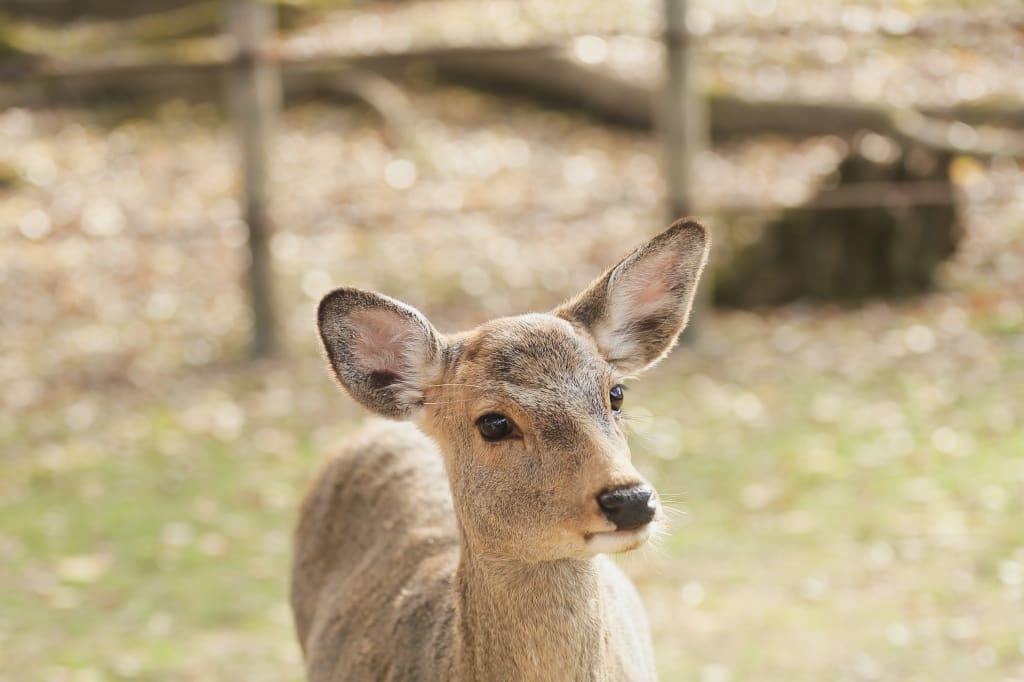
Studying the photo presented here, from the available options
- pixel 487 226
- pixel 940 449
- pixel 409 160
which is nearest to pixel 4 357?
pixel 487 226

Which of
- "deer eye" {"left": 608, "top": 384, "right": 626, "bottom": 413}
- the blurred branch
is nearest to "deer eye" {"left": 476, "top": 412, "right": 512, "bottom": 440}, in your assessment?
"deer eye" {"left": 608, "top": 384, "right": 626, "bottom": 413}

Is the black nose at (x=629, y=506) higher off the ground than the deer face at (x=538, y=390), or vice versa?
the deer face at (x=538, y=390)

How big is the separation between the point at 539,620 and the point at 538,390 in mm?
469

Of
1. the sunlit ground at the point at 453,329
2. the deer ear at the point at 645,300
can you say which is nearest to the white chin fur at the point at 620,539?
the deer ear at the point at 645,300

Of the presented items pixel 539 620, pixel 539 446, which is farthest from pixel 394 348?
pixel 539 620

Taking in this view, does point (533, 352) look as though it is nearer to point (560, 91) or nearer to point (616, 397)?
point (616, 397)

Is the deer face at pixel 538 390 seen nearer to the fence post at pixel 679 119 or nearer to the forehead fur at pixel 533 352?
the forehead fur at pixel 533 352

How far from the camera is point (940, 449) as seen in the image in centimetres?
640

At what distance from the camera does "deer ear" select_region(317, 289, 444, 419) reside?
3084 mm

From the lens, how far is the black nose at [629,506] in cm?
264

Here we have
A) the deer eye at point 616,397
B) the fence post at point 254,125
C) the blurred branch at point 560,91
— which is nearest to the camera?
the deer eye at point 616,397

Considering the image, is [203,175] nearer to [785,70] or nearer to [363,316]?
[785,70]

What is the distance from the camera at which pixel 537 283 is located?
9.42m

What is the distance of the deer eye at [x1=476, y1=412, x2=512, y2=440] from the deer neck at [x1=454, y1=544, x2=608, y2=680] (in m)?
0.26
